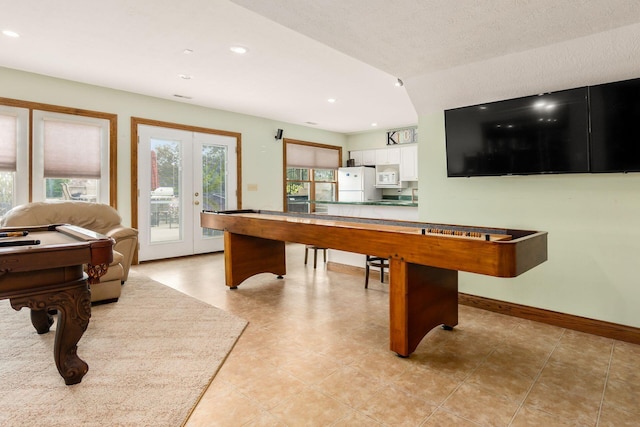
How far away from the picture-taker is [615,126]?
2.49 m

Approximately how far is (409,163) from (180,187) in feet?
15.2

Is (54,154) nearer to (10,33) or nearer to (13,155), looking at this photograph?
(13,155)

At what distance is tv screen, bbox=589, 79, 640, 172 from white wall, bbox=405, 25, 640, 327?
5.4 inches

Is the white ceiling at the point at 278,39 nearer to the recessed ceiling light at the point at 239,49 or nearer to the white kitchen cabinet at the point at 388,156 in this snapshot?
the recessed ceiling light at the point at 239,49

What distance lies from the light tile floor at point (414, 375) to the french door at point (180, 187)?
2745 millimetres

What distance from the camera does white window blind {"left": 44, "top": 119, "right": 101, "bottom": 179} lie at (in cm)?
441

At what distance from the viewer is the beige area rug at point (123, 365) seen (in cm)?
170

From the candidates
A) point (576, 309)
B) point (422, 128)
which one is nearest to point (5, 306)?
point (422, 128)

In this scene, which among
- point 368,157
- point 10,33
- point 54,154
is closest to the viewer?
point 10,33

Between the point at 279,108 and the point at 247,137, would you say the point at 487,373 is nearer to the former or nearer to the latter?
the point at 279,108

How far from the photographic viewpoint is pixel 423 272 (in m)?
2.41

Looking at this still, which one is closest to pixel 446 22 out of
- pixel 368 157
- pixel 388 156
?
pixel 388 156

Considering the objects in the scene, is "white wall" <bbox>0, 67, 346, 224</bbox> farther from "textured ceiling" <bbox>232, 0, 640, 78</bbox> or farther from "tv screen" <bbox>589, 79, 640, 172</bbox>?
"tv screen" <bbox>589, 79, 640, 172</bbox>

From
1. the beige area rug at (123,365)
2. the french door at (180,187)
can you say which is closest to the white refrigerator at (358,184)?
the french door at (180,187)
